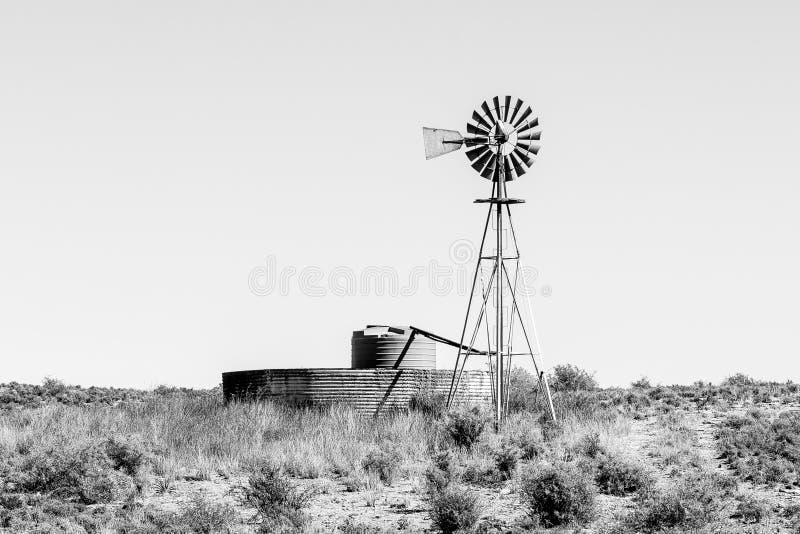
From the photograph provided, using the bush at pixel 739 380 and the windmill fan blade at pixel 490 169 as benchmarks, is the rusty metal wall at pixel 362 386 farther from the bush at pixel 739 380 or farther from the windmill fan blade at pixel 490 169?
the bush at pixel 739 380

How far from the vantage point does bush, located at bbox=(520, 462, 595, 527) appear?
1723 cm

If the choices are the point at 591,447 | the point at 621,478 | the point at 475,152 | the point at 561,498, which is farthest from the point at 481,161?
the point at 561,498

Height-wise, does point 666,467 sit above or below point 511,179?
below

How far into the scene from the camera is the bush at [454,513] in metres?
16.8

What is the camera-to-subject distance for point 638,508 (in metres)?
17.9

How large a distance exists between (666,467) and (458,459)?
4.16 m

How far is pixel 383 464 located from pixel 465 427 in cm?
368

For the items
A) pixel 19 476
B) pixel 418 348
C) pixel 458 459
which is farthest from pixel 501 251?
pixel 19 476

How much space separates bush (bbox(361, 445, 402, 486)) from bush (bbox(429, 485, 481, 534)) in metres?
3.80

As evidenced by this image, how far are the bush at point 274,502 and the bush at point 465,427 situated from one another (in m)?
6.09

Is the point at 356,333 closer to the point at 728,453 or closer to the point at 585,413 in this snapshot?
the point at 585,413

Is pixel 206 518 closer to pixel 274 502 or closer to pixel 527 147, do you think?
pixel 274 502

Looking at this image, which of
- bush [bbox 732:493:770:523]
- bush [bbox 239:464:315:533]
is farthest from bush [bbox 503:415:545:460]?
bush [bbox 239:464:315:533]

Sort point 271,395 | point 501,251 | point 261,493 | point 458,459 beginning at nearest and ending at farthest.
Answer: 1. point 261,493
2. point 458,459
3. point 501,251
4. point 271,395
